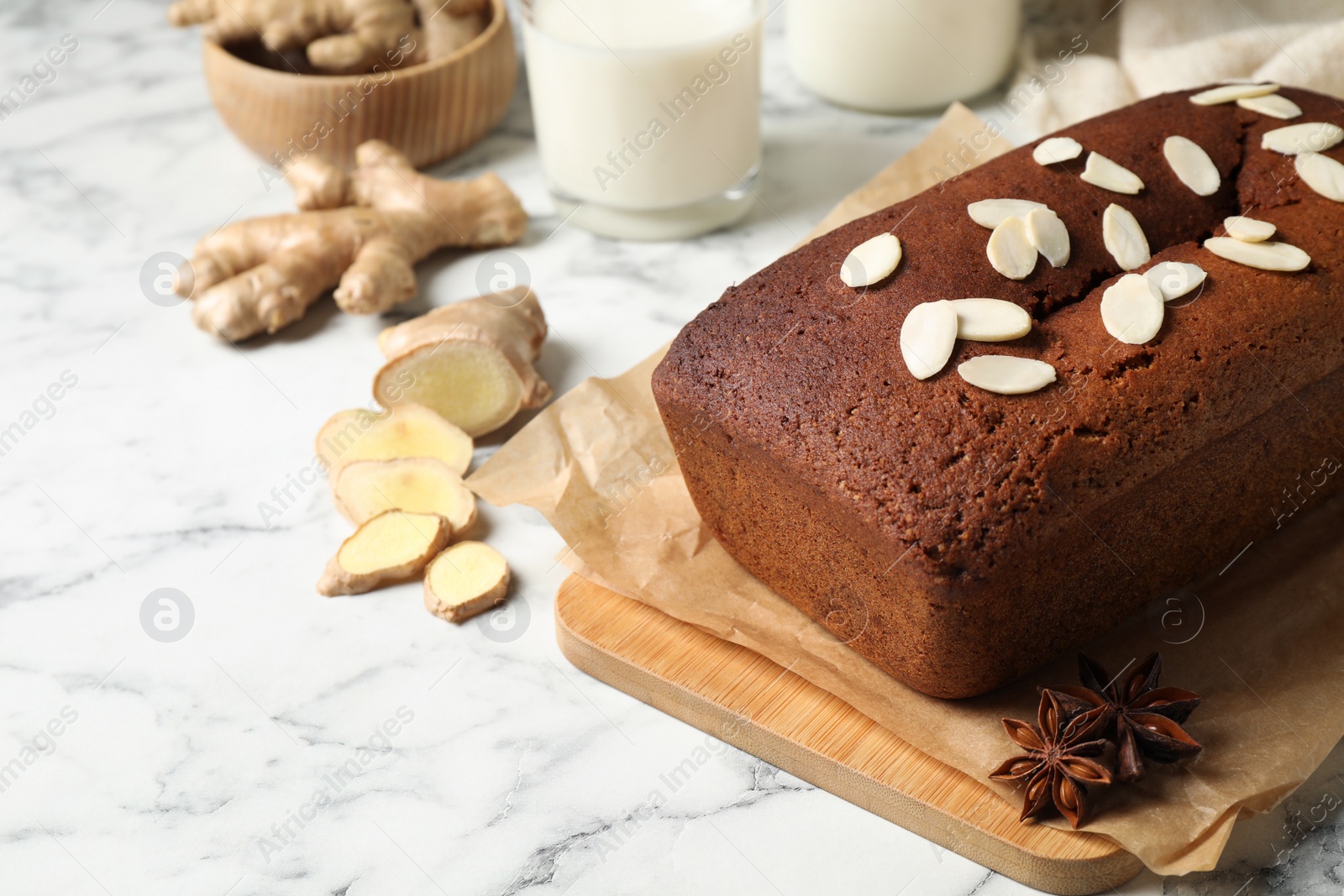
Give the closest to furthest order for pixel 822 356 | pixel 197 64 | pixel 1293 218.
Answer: pixel 822 356 < pixel 1293 218 < pixel 197 64

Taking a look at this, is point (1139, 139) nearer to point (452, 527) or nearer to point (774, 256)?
point (774, 256)

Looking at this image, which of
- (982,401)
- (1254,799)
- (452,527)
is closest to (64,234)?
(452,527)

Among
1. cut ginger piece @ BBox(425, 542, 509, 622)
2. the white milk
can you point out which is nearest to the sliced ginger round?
cut ginger piece @ BBox(425, 542, 509, 622)

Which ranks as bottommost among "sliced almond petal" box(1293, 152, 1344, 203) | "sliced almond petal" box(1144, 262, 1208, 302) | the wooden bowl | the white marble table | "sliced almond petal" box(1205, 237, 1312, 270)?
the white marble table

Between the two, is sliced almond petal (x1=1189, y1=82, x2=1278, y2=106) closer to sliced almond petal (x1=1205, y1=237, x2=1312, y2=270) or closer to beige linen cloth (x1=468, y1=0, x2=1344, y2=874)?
sliced almond petal (x1=1205, y1=237, x2=1312, y2=270)

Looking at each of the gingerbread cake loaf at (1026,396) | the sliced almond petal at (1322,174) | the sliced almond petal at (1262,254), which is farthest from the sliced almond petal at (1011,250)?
the sliced almond petal at (1322,174)

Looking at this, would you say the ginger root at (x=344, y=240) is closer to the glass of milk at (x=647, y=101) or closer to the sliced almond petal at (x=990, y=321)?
the glass of milk at (x=647, y=101)

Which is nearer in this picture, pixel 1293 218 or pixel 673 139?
pixel 1293 218
